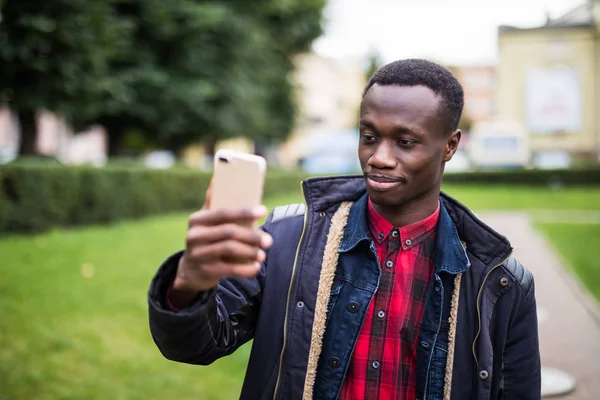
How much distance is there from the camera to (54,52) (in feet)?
44.2

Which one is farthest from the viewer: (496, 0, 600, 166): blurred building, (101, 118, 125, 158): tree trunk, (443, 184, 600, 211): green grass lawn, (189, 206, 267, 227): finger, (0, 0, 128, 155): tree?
(496, 0, 600, 166): blurred building

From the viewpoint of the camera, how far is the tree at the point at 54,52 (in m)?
12.7

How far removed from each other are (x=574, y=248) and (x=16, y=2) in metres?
12.3

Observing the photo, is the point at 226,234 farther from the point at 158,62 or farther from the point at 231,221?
the point at 158,62

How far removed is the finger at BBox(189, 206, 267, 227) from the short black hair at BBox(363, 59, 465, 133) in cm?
90

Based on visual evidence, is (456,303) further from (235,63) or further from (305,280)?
(235,63)

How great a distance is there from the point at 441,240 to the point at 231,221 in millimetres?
1012

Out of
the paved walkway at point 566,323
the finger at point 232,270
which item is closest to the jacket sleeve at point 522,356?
the finger at point 232,270

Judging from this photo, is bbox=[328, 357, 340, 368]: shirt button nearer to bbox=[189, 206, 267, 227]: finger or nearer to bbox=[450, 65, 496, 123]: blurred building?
bbox=[189, 206, 267, 227]: finger

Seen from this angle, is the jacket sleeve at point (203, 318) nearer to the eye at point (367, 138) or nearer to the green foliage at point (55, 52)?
the eye at point (367, 138)

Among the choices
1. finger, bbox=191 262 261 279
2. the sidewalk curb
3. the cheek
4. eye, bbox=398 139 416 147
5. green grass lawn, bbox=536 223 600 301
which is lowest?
the sidewalk curb

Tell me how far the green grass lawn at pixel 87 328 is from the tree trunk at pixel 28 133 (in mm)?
6150

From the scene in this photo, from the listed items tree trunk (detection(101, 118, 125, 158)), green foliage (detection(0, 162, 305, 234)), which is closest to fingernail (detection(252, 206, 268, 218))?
green foliage (detection(0, 162, 305, 234))

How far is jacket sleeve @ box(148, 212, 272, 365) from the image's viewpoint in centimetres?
155
